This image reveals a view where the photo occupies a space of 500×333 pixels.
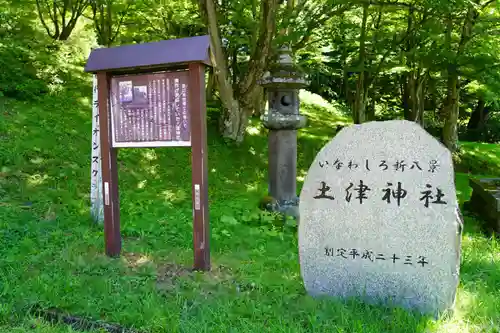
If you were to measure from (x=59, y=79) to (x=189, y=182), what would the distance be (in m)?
4.55

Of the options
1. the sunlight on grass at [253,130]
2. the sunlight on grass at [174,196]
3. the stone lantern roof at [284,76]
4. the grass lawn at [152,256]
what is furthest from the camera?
the sunlight on grass at [253,130]

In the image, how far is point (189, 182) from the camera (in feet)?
29.0

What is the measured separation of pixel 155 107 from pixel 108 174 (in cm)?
96

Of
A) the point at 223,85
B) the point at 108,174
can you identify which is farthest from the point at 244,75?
the point at 108,174

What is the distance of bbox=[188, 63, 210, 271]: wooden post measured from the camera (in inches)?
171

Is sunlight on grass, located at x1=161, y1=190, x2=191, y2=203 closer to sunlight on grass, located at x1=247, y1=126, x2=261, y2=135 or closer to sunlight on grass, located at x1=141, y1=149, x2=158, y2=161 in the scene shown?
sunlight on grass, located at x1=141, y1=149, x2=158, y2=161

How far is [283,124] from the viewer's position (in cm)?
743

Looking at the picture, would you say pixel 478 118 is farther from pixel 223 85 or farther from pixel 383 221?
pixel 383 221

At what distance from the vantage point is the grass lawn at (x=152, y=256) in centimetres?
342

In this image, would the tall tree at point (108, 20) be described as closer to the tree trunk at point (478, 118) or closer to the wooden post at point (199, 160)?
the wooden post at point (199, 160)

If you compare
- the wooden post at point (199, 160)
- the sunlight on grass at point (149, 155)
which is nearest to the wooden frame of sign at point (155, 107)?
the wooden post at point (199, 160)

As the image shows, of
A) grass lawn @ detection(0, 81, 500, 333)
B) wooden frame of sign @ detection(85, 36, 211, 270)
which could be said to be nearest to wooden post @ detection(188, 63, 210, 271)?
wooden frame of sign @ detection(85, 36, 211, 270)

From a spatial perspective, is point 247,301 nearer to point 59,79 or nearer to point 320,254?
point 320,254

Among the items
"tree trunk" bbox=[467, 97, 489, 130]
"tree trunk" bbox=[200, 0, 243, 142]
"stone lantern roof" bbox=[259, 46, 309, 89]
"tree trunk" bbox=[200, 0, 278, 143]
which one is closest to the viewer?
"stone lantern roof" bbox=[259, 46, 309, 89]
